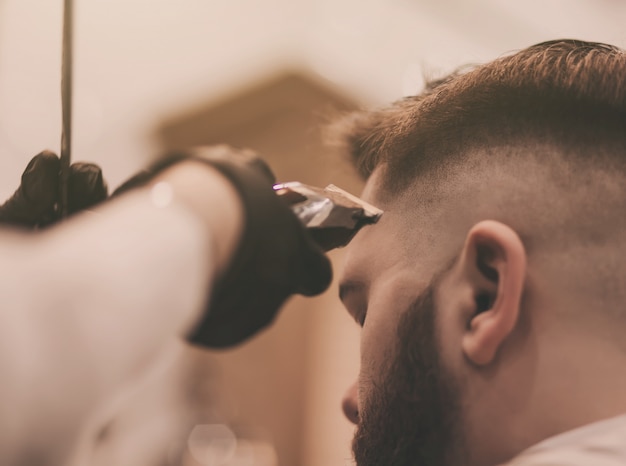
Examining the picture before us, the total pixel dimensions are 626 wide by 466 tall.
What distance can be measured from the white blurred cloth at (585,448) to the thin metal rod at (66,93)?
1.69ft

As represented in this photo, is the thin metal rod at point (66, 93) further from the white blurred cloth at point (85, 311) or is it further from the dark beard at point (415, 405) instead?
the dark beard at point (415, 405)

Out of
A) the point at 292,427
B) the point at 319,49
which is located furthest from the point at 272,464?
the point at 319,49

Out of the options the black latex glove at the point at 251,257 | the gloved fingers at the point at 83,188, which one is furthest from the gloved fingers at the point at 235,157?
the gloved fingers at the point at 83,188

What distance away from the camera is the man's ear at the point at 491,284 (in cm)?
75

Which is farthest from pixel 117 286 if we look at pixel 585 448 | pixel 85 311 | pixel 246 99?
pixel 246 99

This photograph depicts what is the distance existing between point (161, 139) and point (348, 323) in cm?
87

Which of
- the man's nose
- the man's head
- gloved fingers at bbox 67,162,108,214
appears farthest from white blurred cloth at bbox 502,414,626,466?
gloved fingers at bbox 67,162,108,214

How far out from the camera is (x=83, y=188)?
0.77 meters

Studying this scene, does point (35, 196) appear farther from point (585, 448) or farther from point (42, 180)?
point (585, 448)

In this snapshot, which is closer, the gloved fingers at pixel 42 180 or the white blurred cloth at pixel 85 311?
the white blurred cloth at pixel 85 311

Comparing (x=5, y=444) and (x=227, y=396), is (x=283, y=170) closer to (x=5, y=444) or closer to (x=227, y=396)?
(x=227, y=396)

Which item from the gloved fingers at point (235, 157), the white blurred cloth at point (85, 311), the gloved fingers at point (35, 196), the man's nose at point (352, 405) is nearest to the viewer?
the white blurred cloth at point (85, 311)

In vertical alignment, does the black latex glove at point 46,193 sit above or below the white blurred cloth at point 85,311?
below

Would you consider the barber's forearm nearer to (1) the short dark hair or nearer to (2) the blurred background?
(2) the blurred background
